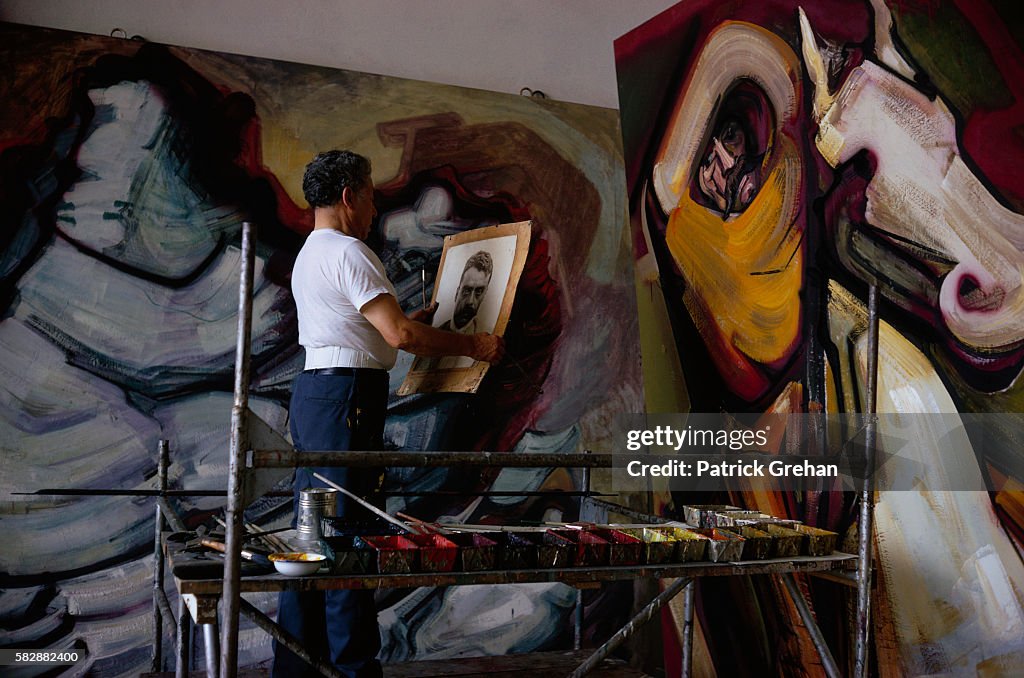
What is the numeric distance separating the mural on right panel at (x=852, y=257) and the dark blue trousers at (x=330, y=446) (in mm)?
1323

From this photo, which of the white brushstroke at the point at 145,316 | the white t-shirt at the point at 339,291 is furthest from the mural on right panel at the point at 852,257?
the white brushstroke at the point at 145,316

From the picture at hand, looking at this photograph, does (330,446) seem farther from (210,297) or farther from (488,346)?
(210,297)

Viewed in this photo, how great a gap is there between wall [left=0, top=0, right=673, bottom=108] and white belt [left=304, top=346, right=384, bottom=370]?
1.43 metres

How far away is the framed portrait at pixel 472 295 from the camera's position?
9.59 ft

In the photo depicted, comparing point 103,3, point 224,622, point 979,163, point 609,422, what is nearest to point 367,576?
point 224,622

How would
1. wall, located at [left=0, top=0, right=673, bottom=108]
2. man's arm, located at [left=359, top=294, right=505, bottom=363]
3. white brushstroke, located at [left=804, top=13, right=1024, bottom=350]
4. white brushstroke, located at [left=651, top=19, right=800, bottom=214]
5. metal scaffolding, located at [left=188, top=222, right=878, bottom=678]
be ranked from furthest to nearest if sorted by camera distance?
wall, located at [left=0, top=0, right=673, bottom=108] < white brushstroke, located at [left=651, top=19, right=800, bottom=214] < man's arm, located at [left=359, top=294, right=505, bottom=363] < white brushstroke, located at [left=804, top=13, right=1024, bottom=350] < metal scaffolding, located at [left=188, top=222, right=878, bottom=678]

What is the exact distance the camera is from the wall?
10.6 ft

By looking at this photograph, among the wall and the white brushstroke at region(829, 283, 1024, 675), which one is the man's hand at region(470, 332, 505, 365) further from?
the wall

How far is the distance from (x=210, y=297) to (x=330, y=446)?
41.5 inches

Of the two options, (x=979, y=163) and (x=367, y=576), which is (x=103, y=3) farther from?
(x=979, y=163)

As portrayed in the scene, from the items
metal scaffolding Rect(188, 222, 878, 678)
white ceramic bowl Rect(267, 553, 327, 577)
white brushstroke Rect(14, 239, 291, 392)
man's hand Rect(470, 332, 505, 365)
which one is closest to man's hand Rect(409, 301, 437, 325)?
man's hand Rect(470, 332, 505, 365)

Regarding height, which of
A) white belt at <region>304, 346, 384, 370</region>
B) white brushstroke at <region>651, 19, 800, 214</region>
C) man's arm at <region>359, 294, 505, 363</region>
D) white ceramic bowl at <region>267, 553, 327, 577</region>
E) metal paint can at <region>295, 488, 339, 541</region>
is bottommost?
white ceramic bowl at <region>267, 553, 327, 577</region>

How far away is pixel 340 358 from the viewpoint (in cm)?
263

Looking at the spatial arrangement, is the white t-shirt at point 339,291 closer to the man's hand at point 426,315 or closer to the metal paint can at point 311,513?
the man's hand at point 426,315
